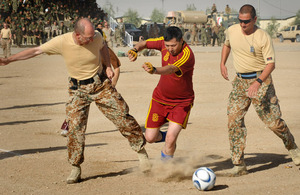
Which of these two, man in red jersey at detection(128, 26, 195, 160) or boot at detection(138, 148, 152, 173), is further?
boot at detection(138, 148, 152, 173)

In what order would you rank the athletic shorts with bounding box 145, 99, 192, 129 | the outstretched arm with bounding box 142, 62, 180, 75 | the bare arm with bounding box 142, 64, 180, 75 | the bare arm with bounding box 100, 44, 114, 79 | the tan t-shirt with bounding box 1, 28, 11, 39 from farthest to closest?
the tan t-shirt with bounding box 1, 28, 11, 39, the athletic shorts with bounding box 145, 99, 192, 129, the bare arm with bounding box 100, 44, 114, 79, the bare arm with bounding box 142, 64, 180, 75, the outstretched arm with bounding box 142, 62, 180, 75

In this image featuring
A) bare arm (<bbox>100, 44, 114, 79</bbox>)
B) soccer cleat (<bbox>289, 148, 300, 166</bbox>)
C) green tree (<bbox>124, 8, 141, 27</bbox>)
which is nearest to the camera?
bare arm (<bbox>100, 44, 114, 79</bbox>)

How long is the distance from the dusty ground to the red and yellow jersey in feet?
3.15

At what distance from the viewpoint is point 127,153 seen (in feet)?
28.3

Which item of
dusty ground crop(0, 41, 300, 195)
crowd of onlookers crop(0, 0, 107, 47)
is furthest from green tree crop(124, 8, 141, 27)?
dusty ground crop(0, 41, 300, 195)

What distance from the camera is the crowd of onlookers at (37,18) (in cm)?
4059

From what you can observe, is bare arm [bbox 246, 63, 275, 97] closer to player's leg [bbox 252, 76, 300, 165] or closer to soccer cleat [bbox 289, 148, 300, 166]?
player's leg [bbox 252, 76, 300, 165]

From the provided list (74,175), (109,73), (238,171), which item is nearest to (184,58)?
(109,73)

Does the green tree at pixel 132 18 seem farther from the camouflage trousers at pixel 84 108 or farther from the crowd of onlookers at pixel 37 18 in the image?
the camouflage trousers at pixel 84 108

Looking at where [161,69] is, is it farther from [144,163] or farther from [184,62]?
[144,163]

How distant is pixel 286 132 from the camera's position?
7.39 metres

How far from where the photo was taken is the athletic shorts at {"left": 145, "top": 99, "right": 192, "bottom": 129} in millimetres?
7164

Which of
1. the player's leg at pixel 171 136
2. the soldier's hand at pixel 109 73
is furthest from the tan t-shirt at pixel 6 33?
the player's leg at pixel 171 136

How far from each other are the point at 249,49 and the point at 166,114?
1.47 meters
